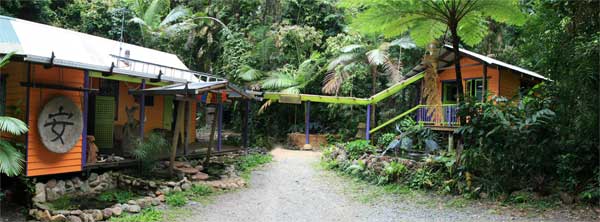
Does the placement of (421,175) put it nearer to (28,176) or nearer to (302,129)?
(28,176)

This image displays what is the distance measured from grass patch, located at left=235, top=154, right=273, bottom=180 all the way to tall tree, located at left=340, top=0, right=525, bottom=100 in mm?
5043

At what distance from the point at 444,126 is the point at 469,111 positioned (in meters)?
4.87

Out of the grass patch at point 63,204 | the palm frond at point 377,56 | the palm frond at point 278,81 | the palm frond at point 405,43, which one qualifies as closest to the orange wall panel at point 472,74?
the palm frond at point 405,43

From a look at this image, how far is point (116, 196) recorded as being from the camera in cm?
749

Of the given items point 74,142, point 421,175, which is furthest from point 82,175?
point 421,175

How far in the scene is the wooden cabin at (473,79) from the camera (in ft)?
41.2

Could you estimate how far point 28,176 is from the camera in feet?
23.0

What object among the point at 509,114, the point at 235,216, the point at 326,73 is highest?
the point at 326,73

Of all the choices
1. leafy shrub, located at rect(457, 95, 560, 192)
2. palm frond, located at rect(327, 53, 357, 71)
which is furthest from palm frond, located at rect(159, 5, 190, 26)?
leafy shrub, located at rect(457, 95, 560, 192)

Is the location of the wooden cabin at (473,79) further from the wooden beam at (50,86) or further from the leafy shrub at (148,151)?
the wooden beam at (50,86)

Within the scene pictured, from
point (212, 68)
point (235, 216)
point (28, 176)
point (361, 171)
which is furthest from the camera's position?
point (212, 68)

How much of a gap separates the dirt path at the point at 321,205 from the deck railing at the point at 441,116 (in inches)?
189

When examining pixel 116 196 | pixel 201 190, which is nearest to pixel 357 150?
pixel 201 190

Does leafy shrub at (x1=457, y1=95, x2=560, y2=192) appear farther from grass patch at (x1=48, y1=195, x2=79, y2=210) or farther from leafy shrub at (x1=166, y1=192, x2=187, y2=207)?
grass patch at (x1=48, y1=195, x2=79, y2=210)
